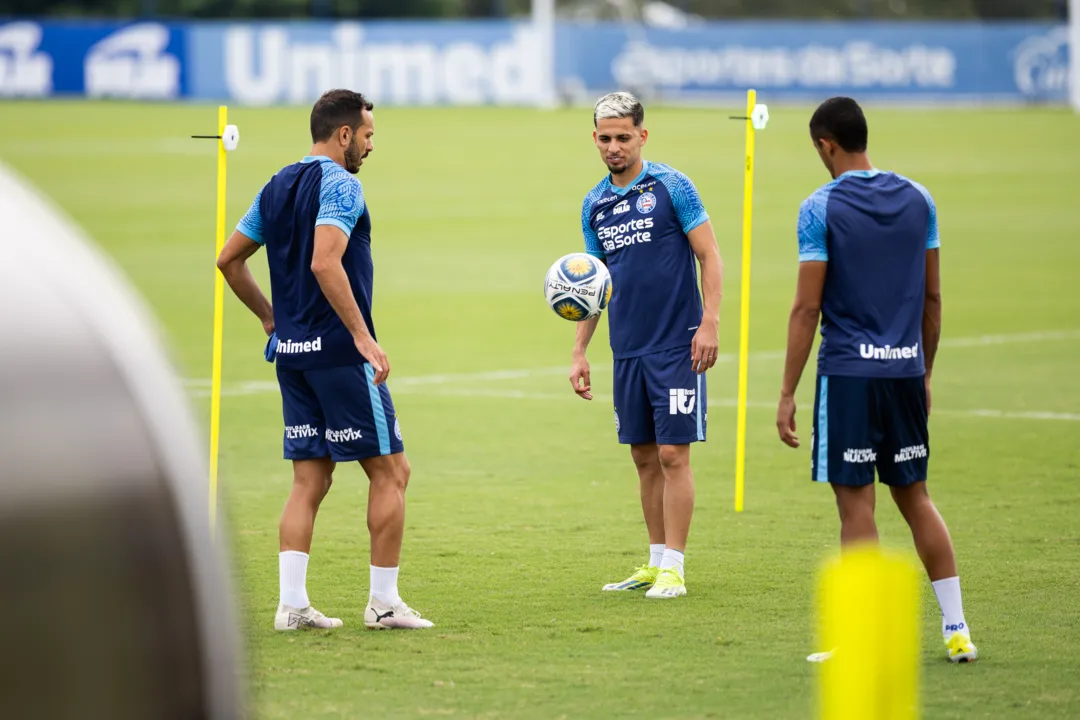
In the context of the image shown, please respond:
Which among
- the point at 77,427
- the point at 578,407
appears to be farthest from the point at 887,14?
the point at 77,427

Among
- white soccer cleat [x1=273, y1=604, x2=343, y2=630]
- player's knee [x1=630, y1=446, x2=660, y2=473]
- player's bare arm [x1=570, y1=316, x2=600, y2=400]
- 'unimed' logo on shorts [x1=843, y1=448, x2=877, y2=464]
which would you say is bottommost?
white soccer cleat [x1=273, y1=604, x2=343, y2=630]

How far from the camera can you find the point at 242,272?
702 cm

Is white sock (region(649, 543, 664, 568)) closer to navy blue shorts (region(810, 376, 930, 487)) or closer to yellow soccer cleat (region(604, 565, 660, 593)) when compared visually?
yellow soccer cleat (region(604, 565, 660, 593))

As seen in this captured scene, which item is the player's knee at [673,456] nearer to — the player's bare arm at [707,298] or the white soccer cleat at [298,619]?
the player's bare arm at [707,298]

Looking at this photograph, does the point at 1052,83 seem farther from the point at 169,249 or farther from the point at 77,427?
the point at 77,427

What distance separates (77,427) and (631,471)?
31.1 ft

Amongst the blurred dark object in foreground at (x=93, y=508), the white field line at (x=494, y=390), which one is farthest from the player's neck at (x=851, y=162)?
the white field line at (x=494, y=390)

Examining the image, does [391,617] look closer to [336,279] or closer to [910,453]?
[336,279]

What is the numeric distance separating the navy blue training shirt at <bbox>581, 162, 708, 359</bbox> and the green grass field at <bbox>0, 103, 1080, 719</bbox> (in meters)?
1.16

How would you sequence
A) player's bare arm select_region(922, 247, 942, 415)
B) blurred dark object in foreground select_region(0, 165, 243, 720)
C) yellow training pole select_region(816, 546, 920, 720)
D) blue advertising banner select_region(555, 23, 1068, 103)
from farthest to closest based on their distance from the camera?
blue advertising banner select_region(555, 23, 1068, 103), player's bare arm select_region(922, 247, 942, 415), yellow training pole select_region(816, 546, 920, 720), blurred dark object in foreground select_region(0, 165, 243, 720)

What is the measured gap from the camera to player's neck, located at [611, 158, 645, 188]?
758 centimetres

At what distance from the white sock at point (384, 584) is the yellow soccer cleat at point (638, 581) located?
1.18m

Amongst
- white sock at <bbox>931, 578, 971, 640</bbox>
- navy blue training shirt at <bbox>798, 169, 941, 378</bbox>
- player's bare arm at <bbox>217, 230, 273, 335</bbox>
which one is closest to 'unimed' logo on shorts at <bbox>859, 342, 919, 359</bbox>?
navy blue training shirt at <bbox>798, 169, 941, 378</bbox>

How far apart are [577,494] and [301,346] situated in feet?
12.2
